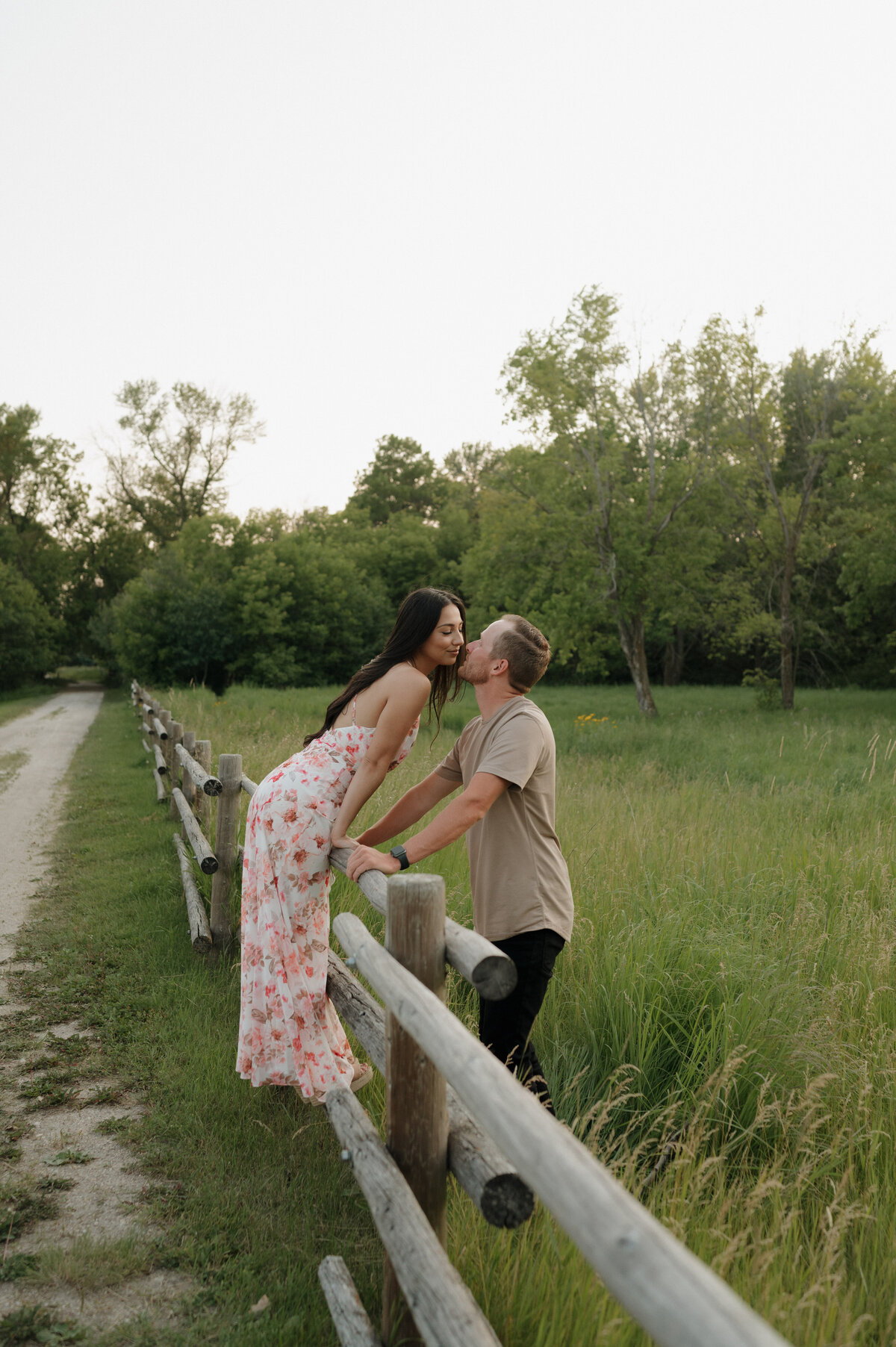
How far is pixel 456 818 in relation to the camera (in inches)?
106

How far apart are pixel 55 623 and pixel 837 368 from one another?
1468 inches

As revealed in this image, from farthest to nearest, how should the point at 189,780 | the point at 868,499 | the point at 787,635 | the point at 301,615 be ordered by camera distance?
the point at 301,615, the point at 787,635, the point at 868,499, the point at 189,780

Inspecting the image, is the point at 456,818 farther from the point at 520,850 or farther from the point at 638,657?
the point at 638,657

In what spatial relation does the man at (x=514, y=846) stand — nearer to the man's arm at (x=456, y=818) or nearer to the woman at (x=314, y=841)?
the man's arm at (x=456, y=818)

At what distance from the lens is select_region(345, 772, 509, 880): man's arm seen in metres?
2.69

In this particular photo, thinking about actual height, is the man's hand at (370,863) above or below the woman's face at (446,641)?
below

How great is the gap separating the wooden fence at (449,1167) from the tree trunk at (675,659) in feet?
126

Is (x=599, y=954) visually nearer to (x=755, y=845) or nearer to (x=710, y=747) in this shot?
(x=755, y=845)

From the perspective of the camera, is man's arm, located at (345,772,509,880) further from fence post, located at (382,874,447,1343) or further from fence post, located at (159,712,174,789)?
fence post, located at (159,712,174,789)

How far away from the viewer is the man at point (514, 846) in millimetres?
2809

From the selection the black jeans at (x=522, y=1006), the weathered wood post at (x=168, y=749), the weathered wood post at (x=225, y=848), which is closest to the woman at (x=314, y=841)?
the black jeans at (x=522, y=1006)

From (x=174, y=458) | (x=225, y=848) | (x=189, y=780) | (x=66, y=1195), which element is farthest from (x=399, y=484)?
(x=66, y=1195)

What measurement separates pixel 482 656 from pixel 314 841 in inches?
39.9

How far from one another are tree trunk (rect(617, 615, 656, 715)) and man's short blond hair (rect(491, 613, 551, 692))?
19537 mm
